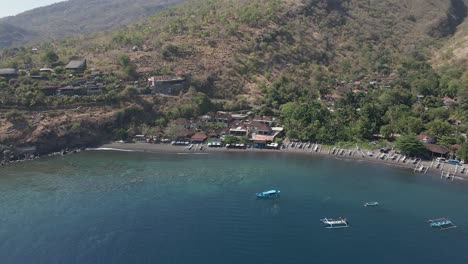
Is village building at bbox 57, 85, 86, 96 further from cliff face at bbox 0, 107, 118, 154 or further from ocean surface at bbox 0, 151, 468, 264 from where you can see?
ocean surface at bbox 0, 151, 468, 264

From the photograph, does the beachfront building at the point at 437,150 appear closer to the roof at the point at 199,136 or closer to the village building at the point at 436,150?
the village building at the point at 436,150

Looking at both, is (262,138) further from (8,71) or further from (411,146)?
(8,71)

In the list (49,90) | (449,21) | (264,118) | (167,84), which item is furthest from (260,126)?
(449,21)

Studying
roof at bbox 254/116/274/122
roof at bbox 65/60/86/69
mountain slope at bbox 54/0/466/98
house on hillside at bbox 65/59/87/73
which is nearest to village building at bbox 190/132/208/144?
roof at bbox 254/116/274/122

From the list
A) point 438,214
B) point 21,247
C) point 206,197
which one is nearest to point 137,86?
point 206,197

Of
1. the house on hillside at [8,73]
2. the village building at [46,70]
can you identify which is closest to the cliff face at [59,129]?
the house on hillside at [8,73]

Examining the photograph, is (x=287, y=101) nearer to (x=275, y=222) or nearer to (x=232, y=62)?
(x=232, y=62)
